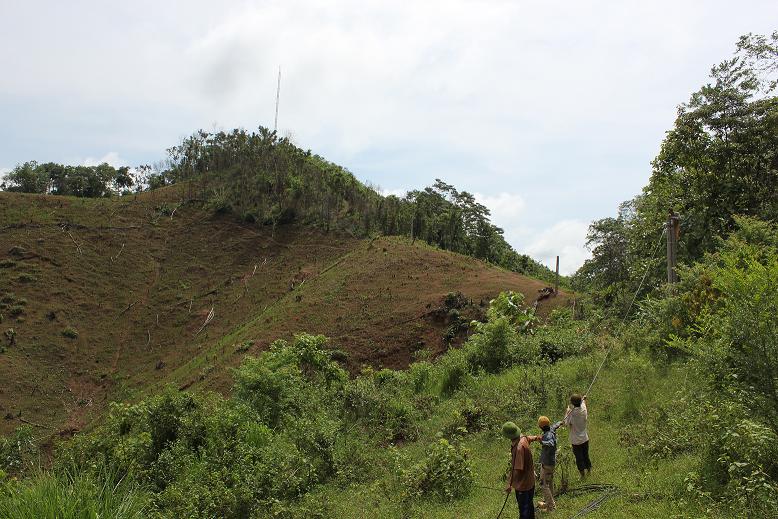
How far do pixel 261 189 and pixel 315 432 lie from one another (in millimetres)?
47332

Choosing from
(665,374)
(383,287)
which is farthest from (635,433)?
(383,287)

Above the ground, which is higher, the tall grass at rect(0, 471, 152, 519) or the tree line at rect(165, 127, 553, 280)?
the tree line at rect(165, 127, 553, 280)

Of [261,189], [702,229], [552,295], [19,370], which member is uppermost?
[261,189]

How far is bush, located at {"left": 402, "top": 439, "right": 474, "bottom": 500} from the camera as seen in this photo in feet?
33.6

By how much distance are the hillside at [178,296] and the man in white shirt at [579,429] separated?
1836 centimetres

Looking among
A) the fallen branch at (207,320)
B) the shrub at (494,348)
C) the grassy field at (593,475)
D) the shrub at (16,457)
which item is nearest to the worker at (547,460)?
the grassy field at (593,475)

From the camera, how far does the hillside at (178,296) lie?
31.3 meters

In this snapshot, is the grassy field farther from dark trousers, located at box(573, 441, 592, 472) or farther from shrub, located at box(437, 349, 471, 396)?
shrub, located at box(437, 349, 471, 396)

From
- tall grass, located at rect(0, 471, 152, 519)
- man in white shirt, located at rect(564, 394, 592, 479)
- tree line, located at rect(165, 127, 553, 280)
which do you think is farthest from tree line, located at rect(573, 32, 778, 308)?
tree line, located at rect(165, 127, 553, 280)

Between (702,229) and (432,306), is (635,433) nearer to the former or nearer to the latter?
(702,229)

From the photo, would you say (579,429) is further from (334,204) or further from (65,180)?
(65,180)

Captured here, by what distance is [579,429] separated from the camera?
877cm

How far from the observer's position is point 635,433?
403 inches

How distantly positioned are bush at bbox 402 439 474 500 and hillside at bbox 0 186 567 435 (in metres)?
16.3
